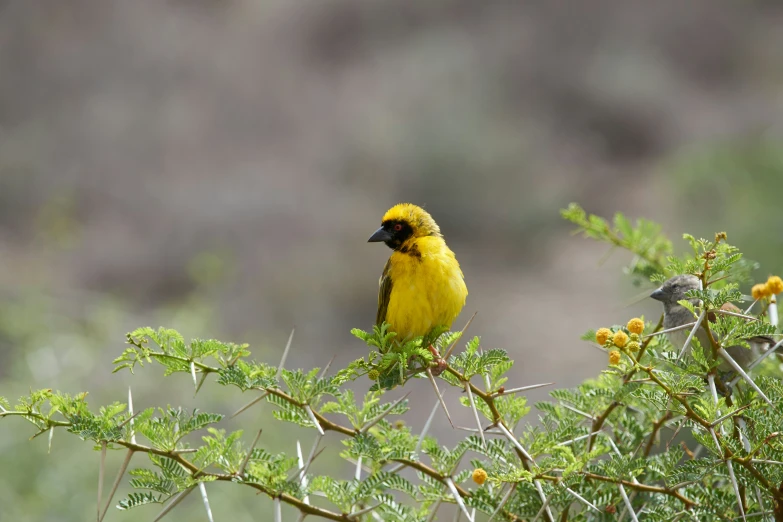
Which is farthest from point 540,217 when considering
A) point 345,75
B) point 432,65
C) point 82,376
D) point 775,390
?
point 775,390

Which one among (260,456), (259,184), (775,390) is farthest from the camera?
(259,184)

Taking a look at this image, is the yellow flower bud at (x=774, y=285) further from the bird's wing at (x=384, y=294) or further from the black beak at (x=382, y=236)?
the black beak at (x=382, y=236)

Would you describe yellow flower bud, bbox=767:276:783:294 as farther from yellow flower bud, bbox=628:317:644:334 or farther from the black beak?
the black beak

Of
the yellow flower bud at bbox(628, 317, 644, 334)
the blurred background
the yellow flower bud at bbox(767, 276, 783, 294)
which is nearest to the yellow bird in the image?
the yellow flower bud at bbox(628, 317, 644, 334)

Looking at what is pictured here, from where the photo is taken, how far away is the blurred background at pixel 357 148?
13234 mm

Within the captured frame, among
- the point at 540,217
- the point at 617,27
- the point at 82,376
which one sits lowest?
the point at 82,376

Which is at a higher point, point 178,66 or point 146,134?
point 178,66

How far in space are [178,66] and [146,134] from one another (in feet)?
7.53

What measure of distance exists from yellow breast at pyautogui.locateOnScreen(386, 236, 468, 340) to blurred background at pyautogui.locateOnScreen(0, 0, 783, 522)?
6.62m

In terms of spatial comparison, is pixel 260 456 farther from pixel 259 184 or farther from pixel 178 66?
pixel 178 66

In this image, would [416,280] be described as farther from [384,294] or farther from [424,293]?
[384,294]

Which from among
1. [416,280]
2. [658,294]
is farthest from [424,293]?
[658,294]

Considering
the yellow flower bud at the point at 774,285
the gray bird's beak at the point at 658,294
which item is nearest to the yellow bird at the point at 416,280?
the gray bird's beak at the point at 658,294

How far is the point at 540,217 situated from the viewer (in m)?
15.1
